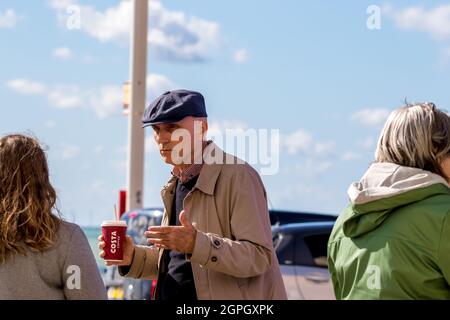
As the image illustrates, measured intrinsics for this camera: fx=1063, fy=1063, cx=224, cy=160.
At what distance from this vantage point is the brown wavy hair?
4.04 m

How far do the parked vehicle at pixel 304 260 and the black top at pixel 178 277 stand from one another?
460cm

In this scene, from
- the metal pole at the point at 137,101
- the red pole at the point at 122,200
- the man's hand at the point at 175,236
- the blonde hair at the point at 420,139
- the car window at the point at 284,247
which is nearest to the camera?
the blonde hair at the point at 420,139

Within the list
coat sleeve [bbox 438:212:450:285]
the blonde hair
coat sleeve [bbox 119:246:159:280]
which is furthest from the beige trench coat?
coat sleeve [bbox 438:212:450:285]

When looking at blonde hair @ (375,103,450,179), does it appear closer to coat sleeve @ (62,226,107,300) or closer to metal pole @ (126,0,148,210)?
coat sleeve @ (62,226,107,300)

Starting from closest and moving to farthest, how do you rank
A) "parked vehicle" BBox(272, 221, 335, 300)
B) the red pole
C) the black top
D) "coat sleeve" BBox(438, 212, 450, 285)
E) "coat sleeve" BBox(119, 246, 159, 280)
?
"coat sleeve" BBox(438, 212, 450, 285), the black top, "coat sleeve" BBox(119, 246, 159, 280), "parked vehicle" BBox(272, 221, 335, 300), the red pole

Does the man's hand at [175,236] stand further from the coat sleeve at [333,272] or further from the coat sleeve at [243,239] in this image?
the coat sleeve at [333,272]

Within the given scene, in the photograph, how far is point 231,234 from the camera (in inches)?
175

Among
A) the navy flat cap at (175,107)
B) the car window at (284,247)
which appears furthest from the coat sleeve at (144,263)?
the car window at (284,247)

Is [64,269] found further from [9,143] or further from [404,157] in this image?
[404,157]

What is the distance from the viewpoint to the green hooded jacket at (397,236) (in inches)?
146

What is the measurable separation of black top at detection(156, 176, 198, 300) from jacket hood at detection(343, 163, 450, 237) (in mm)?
766

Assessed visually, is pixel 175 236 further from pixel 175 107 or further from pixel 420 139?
pixel 420 139
